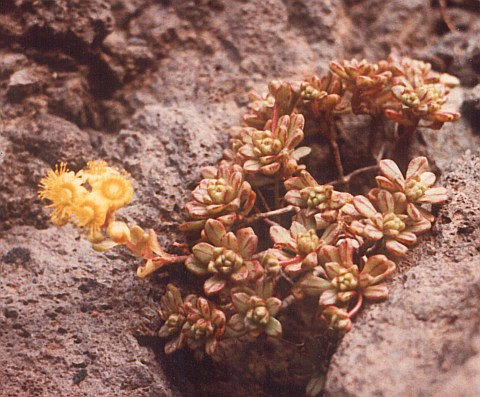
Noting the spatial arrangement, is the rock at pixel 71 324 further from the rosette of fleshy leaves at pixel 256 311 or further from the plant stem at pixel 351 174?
the plant stem at pixel 351 174

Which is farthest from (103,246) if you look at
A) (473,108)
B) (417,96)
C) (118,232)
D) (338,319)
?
(473,108)

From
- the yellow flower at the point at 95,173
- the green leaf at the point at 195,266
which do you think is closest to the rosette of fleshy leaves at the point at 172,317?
the green leaf at the point at 195,266

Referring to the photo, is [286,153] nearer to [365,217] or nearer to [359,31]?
[365,217]

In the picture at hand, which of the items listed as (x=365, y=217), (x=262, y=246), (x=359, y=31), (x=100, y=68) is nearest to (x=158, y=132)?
(x=100, y=68)

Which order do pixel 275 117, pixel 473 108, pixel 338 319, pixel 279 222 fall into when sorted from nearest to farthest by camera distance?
pixel 338 319 → pixel 275 117 → pixel 279 222 → pixel 473 108

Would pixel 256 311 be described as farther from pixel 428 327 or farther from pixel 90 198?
pixel 90 198
